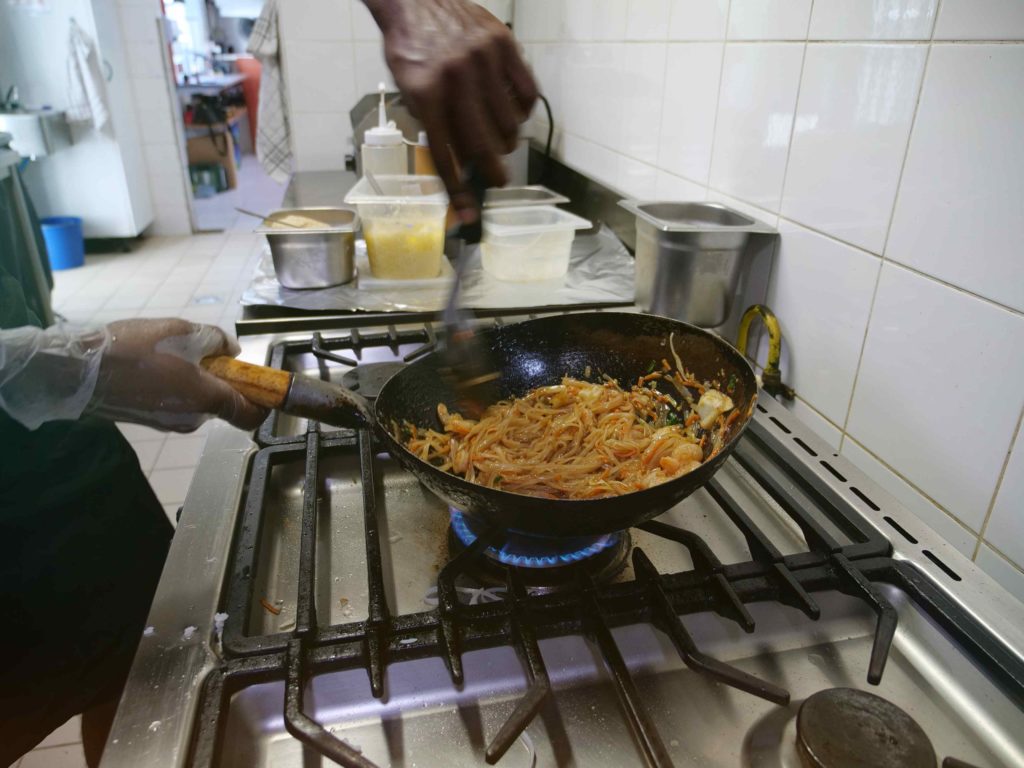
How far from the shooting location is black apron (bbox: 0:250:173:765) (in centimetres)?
105

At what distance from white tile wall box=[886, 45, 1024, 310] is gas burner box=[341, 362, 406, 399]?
0.73 m

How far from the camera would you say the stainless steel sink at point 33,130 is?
3.89 meters

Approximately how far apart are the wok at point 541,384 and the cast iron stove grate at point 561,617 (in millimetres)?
80

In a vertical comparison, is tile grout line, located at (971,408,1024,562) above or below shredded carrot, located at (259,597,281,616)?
above

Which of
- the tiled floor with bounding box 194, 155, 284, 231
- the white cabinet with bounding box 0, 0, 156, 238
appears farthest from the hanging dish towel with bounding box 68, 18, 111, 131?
the tiled floor with bounding box 194, 155, 284, 231

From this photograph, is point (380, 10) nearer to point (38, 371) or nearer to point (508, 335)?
point (508, 335)

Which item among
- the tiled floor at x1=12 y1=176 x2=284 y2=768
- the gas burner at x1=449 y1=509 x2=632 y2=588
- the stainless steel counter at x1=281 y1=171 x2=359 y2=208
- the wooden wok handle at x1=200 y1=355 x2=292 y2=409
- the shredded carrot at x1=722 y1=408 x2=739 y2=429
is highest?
the wooden wok handle at x1=200 y1=355 x2=292 y2=409

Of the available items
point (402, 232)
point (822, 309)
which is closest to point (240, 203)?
point (402, 232)

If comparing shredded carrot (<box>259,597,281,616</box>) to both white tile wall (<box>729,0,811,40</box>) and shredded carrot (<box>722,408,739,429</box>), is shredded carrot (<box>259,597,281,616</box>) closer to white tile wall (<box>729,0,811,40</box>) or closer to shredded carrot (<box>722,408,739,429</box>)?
shredded carrot (<box>722,408,739,429</box>)

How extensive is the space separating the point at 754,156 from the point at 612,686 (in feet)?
2.99

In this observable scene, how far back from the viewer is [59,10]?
4.17 m

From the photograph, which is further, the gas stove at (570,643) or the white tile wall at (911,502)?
the white tile wall at (911,502)

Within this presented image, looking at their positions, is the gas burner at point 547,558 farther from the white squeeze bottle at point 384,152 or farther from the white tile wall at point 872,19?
the white squeeze bottle at point 384,152

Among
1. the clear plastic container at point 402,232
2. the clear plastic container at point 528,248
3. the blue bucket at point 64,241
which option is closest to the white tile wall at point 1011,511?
the clear plastic container at point 528,248
